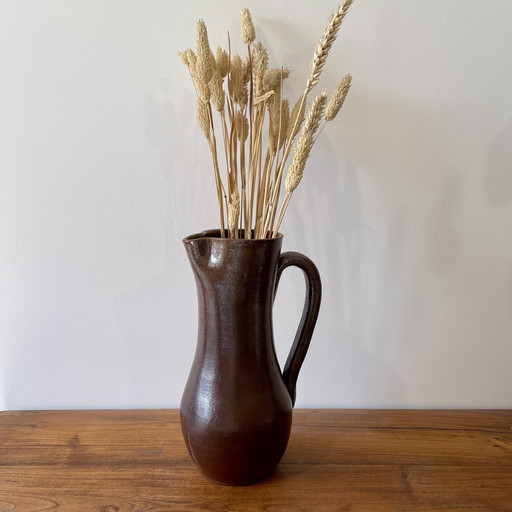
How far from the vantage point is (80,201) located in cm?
81

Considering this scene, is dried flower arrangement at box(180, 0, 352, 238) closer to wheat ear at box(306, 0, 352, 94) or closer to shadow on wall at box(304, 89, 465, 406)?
wheat ear at box(306, 0, 352, 94)

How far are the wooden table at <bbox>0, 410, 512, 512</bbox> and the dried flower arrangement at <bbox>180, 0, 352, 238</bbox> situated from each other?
336 mm

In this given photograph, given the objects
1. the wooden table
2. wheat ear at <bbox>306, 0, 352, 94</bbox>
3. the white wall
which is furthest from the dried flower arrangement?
the wooden table

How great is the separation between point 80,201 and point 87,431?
370 mm

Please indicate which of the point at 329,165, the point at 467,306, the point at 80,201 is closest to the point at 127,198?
the point at 80,201

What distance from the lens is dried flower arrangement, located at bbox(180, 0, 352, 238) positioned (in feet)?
1.93

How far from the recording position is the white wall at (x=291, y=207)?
2.49 ft

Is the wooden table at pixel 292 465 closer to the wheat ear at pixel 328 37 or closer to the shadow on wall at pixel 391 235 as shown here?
the shadow on wall at pixel 391 235

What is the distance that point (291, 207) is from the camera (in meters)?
0.81

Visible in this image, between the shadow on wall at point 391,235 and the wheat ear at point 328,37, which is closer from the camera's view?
the wheat ear at point 328,37

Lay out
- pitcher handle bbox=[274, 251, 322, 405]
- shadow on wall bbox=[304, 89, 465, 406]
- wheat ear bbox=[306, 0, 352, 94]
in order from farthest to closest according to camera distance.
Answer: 1. shadow on wall bbox=[304, 89, 465, 406]
2. pitcher handle bbox=[274, 251, 322, 405]
3. wheat ear bbox=[306, 0, 352, 94]

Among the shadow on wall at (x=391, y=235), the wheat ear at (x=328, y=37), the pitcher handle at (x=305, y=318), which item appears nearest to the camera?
the wheat ear at (x=328, y=37)

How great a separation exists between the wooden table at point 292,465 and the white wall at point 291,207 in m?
0.06

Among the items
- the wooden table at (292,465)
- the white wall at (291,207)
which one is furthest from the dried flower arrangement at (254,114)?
the wooden table at (292,465)
